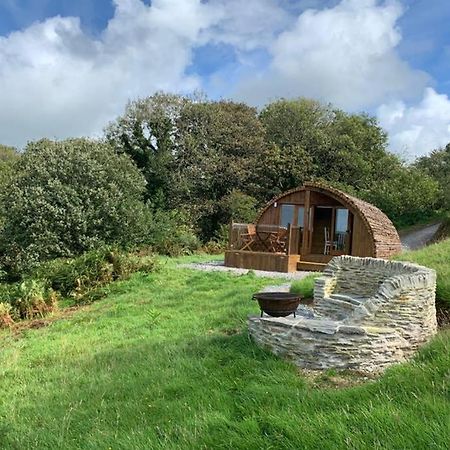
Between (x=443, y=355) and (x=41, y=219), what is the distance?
1510cm

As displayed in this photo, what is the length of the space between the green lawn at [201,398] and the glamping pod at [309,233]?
27.0 ft

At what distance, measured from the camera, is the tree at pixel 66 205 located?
1739cm

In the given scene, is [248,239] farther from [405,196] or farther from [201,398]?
[405,196]

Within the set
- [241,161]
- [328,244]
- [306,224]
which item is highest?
[241,161]

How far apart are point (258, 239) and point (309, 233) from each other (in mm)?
1927

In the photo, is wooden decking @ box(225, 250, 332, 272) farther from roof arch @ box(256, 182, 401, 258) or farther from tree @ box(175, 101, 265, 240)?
tree @ box(175, 101, 265, 240)

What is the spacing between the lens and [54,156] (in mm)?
18844

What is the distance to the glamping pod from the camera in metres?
16.7

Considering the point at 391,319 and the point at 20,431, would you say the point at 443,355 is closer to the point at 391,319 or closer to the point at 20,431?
the point at 391,319

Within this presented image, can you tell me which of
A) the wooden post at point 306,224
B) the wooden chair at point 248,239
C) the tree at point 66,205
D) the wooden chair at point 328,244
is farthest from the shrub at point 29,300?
the wooden chair at point 328,244

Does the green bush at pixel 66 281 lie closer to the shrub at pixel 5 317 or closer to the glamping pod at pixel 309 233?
the shrub at pixel 5 317

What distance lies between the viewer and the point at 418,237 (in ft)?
84.2

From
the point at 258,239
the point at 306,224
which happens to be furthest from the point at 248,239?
the point at 306,224

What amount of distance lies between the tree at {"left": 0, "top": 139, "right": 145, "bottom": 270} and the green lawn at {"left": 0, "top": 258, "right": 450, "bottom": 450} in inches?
370
